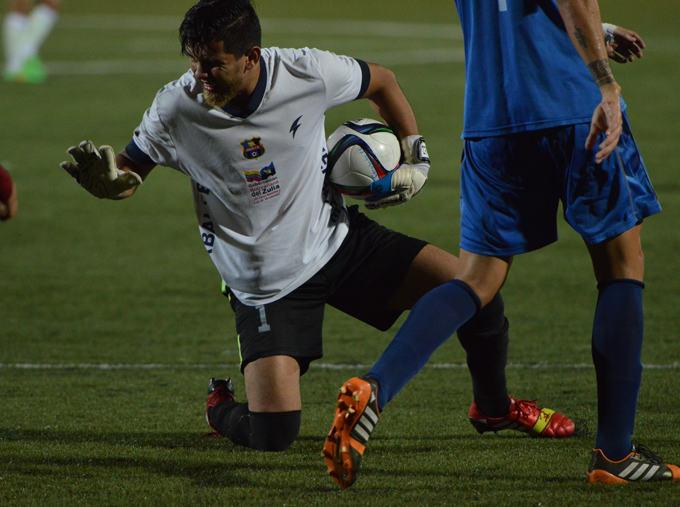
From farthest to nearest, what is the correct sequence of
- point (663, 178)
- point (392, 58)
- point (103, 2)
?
point (103, 2)
point (392, 58)
point (663, 178)

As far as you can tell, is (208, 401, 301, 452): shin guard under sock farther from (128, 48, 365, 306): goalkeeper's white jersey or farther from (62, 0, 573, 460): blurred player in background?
(128, 48, 365, 306): goalkeeper's white jersey

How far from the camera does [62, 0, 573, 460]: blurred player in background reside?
3.33 meters

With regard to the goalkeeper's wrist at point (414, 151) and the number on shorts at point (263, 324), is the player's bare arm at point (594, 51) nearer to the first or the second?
the goalkeeper's wrist at point (414, 151)

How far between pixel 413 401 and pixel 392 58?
61.0ft

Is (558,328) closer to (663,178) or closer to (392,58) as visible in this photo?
(663,178)

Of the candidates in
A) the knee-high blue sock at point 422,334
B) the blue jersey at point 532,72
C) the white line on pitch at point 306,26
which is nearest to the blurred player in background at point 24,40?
the white line on pitch at point 306,26

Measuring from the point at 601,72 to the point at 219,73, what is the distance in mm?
1298

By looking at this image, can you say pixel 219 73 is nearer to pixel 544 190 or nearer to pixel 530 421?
pixel 544 190

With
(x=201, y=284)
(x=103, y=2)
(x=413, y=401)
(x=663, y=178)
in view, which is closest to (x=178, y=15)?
(x=103, y=2)

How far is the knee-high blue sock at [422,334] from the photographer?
8.68 ft

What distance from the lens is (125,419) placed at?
151 inches

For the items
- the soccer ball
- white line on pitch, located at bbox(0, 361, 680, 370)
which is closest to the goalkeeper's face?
the soccer ball

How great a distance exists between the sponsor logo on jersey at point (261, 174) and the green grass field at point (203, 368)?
3.30 ft

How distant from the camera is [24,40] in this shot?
19.2 metres
